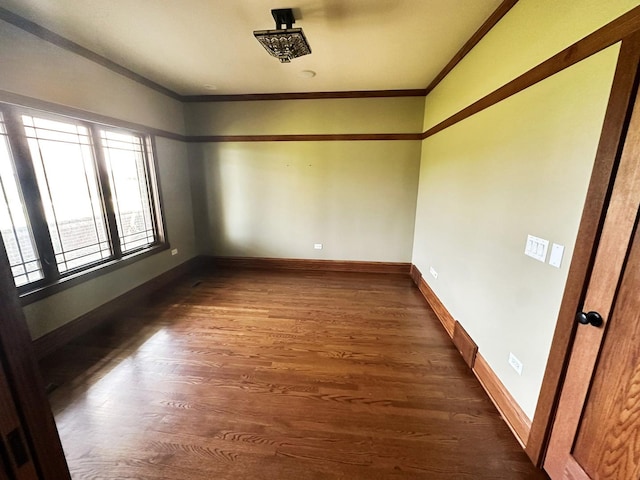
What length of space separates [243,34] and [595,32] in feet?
7.53

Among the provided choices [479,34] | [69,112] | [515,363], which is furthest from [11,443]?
[479,34]

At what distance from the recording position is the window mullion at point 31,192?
1.97 meters

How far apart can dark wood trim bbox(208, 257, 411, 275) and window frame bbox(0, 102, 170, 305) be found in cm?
120

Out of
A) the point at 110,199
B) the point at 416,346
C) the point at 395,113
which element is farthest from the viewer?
the point at 395,113

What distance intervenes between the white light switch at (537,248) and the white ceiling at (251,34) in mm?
1660

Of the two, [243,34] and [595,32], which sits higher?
[243,34]

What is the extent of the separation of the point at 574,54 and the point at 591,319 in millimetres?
1222

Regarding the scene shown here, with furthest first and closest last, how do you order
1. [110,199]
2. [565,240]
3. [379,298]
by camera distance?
[379,298] < [110,199] < [565,240]

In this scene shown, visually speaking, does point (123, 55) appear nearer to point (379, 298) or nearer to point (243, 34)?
point (243, 34)

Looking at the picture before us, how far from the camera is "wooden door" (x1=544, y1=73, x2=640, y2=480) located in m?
0.96

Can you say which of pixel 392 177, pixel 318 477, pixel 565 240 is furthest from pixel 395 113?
pixel 318 477

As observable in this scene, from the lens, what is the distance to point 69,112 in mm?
2297

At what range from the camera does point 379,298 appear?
10.8 ft

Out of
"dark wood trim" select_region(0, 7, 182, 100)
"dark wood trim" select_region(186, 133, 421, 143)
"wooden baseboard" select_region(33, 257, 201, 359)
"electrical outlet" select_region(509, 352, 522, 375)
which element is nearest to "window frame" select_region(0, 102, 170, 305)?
"wooden baseboard" select_region(33, 257, 201, 359)
